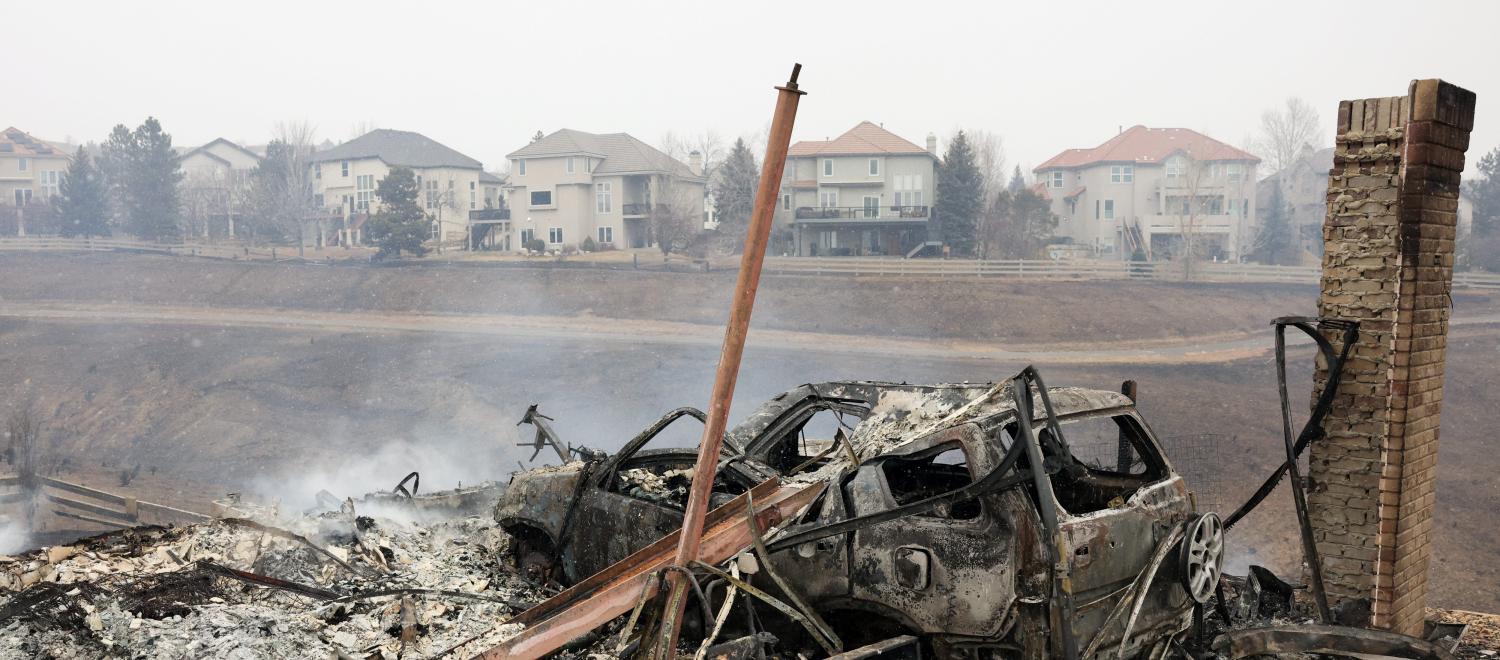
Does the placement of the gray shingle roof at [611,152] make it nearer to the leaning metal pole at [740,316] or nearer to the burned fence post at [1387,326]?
the burned fence post at [1387,326]

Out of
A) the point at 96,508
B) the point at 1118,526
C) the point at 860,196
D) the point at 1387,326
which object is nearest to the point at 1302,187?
the point at 860,196

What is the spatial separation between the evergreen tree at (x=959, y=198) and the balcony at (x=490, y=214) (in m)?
24.3

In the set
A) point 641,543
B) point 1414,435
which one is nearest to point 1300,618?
point 1414,435

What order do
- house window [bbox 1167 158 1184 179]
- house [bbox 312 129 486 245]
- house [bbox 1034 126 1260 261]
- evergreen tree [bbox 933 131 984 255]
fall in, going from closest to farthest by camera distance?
evergreen tree [bbox 933 131 984 255]
house [bbox 1034 126 1260 261]
house window [bbox 1167 158 1184 179]
house [bbox 312 129 486 245]

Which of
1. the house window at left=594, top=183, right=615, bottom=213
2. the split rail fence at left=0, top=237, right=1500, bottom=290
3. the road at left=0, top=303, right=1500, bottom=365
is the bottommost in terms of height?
the road at left=0, top=303, right=1500, bottom=365

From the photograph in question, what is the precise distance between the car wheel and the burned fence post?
7.11 ft

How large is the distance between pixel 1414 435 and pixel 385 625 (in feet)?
22.9

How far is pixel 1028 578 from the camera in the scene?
4.66 meters

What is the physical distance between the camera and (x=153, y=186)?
53906mm

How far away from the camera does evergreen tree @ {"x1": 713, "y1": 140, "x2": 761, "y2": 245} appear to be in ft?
164

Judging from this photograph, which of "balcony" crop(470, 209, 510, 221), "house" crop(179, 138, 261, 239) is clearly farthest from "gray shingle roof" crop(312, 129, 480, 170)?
"balcony" crop(470, 209, 510, 221)

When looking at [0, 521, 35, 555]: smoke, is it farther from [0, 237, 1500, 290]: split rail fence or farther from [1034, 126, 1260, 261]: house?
[1034, 126, 1260, 261]: house

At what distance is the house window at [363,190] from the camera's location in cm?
6172

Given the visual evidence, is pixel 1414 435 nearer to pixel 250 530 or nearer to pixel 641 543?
pixel 641 543
